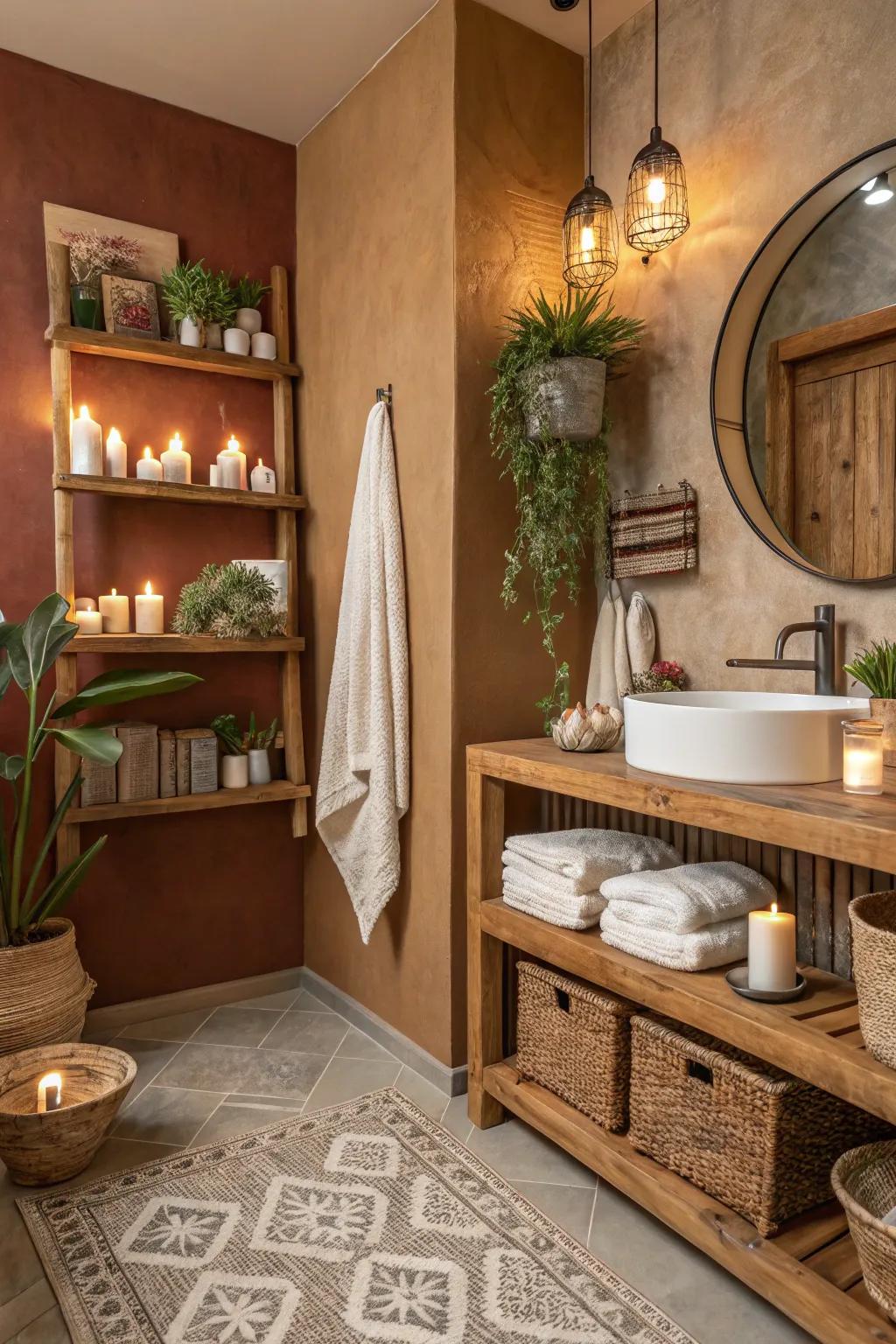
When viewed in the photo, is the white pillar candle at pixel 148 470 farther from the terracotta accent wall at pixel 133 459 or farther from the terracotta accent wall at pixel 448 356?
the terracotta accent wall at pixel 448 356

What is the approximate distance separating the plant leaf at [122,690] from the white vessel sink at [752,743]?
3.97ft

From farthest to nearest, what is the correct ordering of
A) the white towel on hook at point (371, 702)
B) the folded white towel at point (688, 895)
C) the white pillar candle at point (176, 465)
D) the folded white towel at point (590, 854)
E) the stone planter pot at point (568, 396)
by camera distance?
the white pillar candle at point (176, 465) < the white towel on hook at point (371, 702) < the stone planter pot at point (568, 396) < the folded white towel at point (590, 854) < the folded white towel at point (688, 895)

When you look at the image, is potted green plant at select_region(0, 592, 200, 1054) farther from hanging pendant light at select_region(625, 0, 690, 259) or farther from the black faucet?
hanging pendant light at select_region(625, 0, 690, 259)

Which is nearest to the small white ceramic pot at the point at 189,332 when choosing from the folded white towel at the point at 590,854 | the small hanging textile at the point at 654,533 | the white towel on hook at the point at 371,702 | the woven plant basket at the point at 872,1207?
the white towel on hook at the point at 371,702

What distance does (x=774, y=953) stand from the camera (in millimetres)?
1541

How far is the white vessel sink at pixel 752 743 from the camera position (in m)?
1.50

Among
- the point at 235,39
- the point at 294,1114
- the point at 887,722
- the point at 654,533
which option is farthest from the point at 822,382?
the point at 294,1114

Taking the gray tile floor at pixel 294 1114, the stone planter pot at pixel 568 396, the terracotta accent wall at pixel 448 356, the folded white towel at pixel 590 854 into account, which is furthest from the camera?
the terracotta accent wall at pixel 448 356

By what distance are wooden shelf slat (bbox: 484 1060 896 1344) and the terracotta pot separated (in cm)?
79

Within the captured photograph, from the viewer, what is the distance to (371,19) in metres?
2.34

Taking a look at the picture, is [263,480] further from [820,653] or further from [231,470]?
[820,653]

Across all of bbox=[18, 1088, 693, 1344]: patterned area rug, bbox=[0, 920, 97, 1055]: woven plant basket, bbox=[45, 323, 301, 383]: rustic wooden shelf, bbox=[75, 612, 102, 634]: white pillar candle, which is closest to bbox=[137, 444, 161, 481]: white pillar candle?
bbox=[45, 323, 301, 383]: rustic wooden shelf

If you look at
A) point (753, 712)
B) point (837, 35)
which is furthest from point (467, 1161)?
point (837, 35)

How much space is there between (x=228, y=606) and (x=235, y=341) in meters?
0.82
